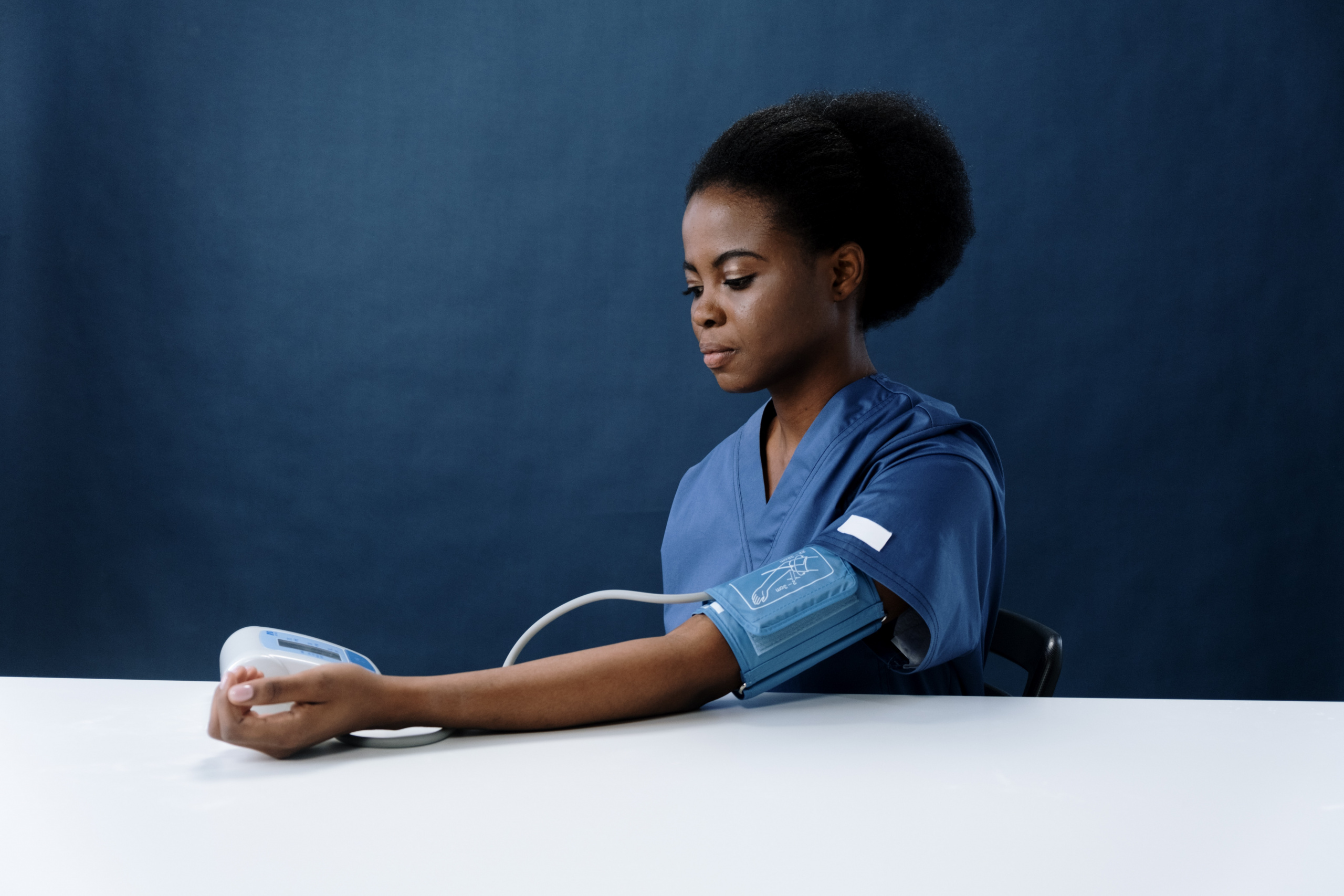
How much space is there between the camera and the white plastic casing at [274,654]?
1.76ft

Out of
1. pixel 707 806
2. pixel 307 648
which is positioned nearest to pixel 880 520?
pixel 707 806

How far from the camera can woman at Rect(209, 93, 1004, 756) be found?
0.63 m

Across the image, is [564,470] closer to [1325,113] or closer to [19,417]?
[19,417]

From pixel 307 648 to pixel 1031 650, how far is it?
682mm

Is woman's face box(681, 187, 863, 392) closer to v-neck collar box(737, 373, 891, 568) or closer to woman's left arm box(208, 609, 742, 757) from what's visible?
v-neck collar box(737, 373, 891, 568)

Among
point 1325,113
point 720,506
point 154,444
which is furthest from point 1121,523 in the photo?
point 154,444

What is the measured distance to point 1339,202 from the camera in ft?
6.58

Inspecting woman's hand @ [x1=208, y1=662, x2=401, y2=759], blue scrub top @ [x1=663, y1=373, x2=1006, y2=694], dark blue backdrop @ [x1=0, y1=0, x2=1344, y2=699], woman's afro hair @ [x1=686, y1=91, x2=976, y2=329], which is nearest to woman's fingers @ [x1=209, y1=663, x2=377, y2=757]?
woman's hand @ [x1=208, y1=662, x2=401, y2=759]

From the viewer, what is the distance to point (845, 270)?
37.4 inches

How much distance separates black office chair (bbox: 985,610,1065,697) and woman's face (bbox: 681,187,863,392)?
0.35 m

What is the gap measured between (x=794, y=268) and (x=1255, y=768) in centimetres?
57

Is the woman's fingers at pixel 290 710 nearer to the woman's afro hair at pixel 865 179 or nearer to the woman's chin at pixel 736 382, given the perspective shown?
the woman's chin at pixel 736 382

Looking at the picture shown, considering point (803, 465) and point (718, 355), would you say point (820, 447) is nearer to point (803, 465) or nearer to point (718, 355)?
point (803, 465)

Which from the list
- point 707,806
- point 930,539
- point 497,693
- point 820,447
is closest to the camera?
point 707,806
